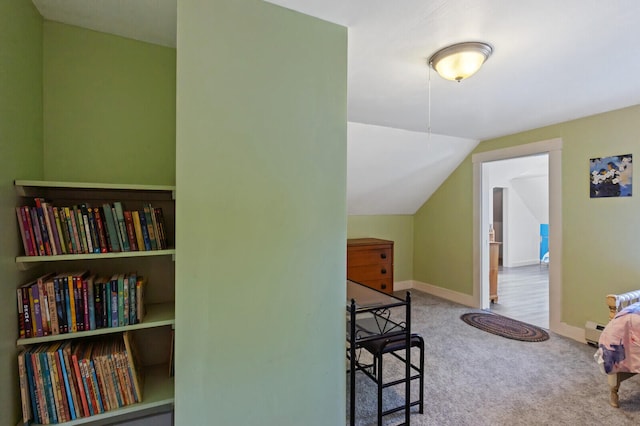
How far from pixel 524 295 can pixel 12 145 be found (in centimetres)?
568

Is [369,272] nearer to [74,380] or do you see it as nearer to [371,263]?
[371,263]

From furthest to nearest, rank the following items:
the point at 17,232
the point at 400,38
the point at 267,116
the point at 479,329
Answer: the point at 479,329, the point at 400,38, the point at 267,116, the point at 17,232

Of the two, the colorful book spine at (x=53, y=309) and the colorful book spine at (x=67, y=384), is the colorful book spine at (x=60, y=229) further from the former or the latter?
the colorful book spine at (x=67, y=384)

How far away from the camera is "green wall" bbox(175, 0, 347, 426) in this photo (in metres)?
1.26

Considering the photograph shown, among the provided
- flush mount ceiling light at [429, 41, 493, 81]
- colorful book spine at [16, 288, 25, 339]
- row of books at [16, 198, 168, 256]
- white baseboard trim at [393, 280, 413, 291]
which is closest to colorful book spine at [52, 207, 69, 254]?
row of books at [16, 198, 168, 256]

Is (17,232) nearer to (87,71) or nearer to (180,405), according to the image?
(87,71)

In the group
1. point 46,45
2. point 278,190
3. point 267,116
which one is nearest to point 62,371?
point 278,190

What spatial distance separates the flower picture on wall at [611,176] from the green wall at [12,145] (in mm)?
4099

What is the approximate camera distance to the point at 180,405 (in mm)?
1234

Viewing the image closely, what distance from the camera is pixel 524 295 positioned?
15.2ft

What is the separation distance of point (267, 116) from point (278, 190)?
34cm

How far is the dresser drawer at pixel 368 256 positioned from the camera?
3871 mm

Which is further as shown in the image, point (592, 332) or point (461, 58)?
point (592, 332)

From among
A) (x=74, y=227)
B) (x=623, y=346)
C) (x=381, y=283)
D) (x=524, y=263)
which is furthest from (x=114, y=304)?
(x=524, y=263)
